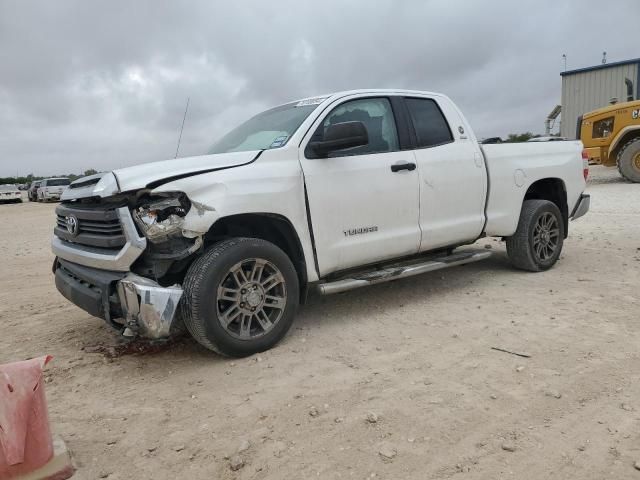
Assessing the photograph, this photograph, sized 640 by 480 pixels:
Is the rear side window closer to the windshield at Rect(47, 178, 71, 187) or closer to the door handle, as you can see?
the door handle

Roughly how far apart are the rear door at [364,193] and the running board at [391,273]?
0.37ft

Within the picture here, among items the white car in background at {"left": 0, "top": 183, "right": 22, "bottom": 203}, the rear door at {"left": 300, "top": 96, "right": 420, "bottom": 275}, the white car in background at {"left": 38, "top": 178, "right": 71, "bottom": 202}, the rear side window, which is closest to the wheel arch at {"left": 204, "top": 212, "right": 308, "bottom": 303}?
the rear door at {"left": 300, "top": 96, "right": 420, "bottom": 275}

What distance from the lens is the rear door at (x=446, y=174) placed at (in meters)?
4.79

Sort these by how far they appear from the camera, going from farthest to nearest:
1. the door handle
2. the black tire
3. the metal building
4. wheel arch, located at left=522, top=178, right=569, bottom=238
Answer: the metal building < wheel arch, located at left=522, top=178, right=569, bottom=238 < the black tire < the door handle

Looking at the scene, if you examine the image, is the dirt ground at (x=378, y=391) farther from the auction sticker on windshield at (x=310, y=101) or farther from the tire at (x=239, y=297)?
the auction sticker on windshield at (x=310, y=101)

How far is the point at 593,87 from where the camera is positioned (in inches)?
938

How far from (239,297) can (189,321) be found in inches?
14.8

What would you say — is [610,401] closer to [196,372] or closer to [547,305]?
[547,305]

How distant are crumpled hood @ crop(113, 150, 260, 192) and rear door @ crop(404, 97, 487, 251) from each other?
5.49ft

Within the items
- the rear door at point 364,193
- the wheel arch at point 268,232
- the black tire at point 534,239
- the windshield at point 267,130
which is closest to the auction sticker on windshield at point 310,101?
the windshield at point 267,130

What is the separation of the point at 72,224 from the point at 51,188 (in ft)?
109

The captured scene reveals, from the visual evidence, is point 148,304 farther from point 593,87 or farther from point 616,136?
point 593,87

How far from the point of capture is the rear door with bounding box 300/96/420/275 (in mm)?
4098

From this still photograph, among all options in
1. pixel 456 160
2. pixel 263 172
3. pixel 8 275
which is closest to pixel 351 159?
pixel 263 172
